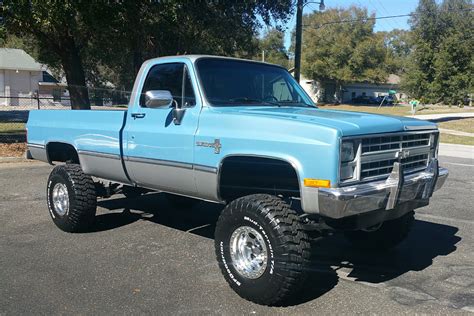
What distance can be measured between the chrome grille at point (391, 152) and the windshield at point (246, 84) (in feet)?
4.44

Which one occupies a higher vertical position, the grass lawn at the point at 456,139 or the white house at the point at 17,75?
the white house at the point at 17,75

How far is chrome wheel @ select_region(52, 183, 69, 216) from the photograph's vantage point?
6.31m

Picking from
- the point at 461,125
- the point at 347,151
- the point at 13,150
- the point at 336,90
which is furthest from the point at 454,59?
the point at 336,90

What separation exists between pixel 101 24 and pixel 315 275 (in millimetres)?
10460

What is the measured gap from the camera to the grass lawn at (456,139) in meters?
19.4

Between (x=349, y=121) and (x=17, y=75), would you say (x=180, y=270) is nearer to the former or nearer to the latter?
(x=349, y=121)

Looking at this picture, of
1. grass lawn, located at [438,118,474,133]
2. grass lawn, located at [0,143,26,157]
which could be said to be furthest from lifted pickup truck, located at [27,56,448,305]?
grass lawn, located at [438,118,474,133]

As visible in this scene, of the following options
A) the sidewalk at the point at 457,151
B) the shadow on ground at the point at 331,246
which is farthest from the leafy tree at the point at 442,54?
the shadow on ground at the point at 331,246

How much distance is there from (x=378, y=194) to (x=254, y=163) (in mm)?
1133

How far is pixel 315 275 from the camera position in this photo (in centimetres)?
495

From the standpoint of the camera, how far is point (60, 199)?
6.45m

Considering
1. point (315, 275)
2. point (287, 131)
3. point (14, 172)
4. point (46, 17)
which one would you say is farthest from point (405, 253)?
point (46, 17)

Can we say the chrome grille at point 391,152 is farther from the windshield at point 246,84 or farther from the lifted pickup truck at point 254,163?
the windshield at point 246,84

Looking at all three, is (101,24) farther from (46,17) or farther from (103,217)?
(103,217)
